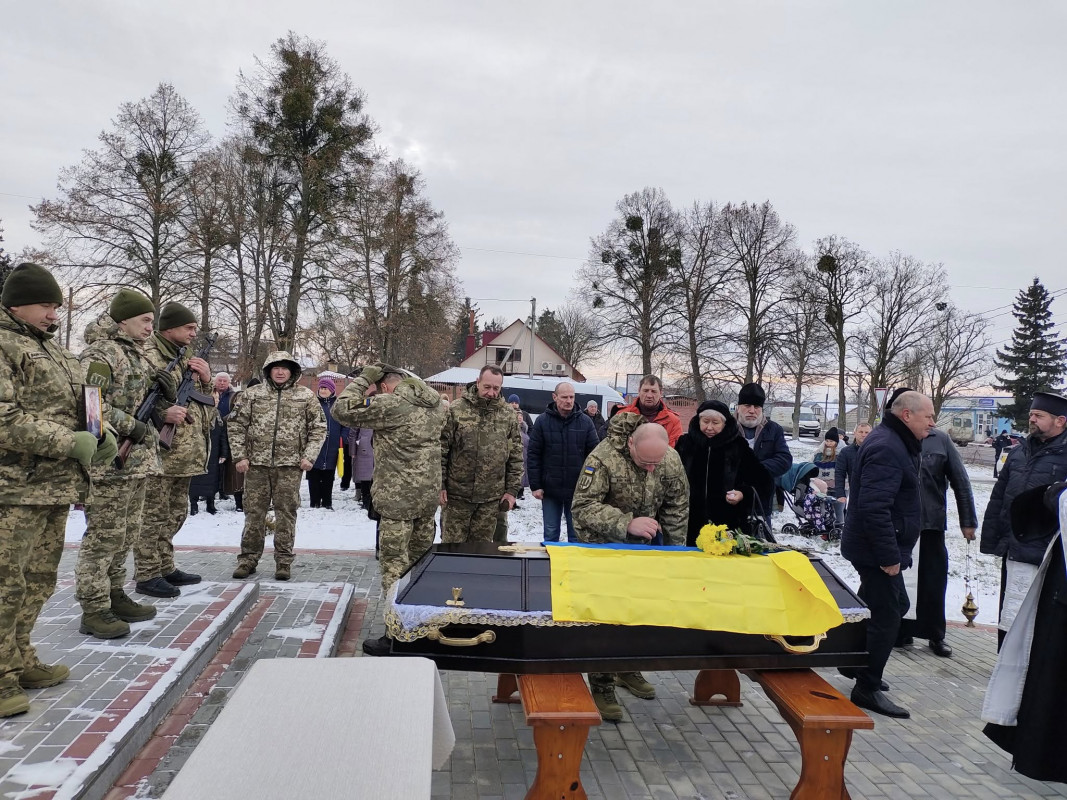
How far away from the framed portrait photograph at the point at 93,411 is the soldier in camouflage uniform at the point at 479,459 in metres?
2.56

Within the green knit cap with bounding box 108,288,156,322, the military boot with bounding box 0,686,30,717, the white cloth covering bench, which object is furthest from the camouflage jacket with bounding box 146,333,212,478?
the white cloth covering bench

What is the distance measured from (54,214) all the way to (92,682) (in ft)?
66.9

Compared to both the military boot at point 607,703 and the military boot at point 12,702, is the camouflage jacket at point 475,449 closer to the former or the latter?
the military boot at point 607,703

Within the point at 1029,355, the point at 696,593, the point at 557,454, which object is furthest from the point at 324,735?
the point at 1029,355

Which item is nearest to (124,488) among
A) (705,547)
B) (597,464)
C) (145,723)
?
(145,723)

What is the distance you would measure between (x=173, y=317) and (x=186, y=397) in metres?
0.59

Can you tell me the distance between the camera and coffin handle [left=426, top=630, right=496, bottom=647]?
2900mm

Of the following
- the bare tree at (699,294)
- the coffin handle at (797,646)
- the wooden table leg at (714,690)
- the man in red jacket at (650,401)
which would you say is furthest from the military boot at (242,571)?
the bare tree at (699,294)

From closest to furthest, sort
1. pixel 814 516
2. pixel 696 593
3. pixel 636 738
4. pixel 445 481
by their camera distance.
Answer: pixel 696 593
pixel 636 738
pixel 445 481
pixel 814 516

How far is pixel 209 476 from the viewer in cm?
872

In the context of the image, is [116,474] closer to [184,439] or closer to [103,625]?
[103,625]

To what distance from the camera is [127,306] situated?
12.7 ft

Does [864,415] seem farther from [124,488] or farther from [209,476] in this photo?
[124,488]

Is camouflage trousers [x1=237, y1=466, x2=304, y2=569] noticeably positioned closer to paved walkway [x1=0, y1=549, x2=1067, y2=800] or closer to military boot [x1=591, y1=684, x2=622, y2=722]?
paved walkway [x1=0, y1=549, x2=1067, y2=800]
